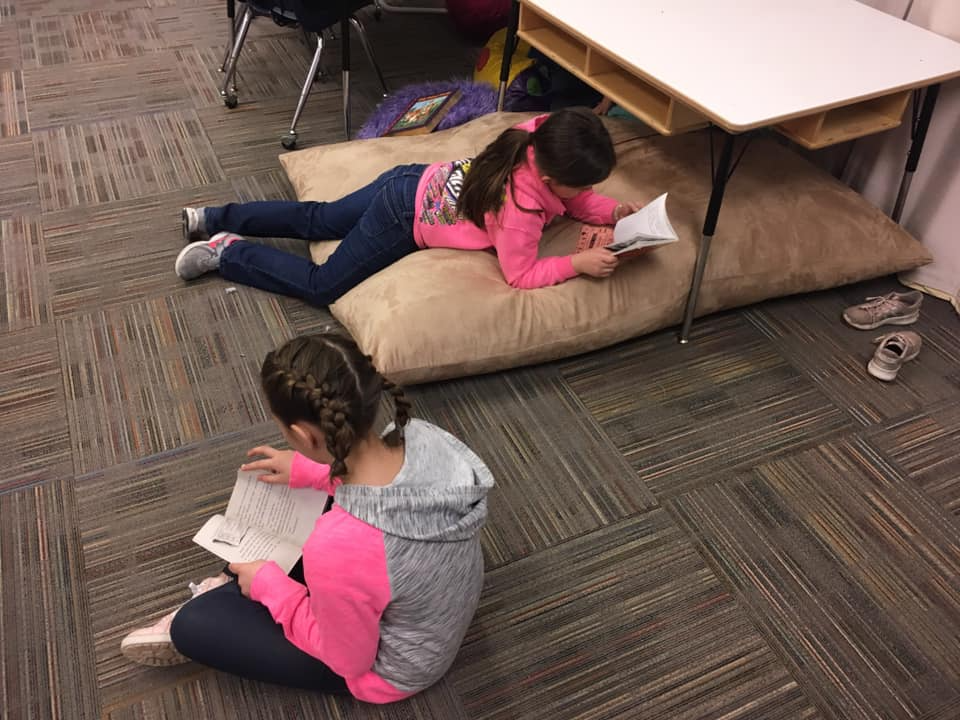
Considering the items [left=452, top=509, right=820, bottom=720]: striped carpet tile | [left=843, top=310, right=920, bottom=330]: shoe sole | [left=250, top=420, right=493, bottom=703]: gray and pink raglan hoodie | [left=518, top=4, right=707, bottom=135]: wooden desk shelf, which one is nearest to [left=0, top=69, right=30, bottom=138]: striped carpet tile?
[left=518, top=4, right=707, bottom=135]: wooden desk shelf

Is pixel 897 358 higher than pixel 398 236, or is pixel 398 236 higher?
pixel 398 236

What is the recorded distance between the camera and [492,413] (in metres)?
1.95

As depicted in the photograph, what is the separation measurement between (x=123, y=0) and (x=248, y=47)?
2.71ft

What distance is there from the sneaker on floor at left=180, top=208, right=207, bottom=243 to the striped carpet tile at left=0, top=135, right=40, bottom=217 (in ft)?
1.80

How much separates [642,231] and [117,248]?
1.56 m

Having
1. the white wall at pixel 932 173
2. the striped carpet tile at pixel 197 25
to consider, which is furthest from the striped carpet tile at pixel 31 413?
the white wall at pixel 932 173

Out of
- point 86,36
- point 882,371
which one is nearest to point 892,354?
point 882,371

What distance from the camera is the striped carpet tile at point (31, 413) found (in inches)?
69.9

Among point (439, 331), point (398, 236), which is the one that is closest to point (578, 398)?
point (439, 331)

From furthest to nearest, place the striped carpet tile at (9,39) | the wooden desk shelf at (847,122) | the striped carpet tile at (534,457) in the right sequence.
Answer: the striped carpet tile at (9,39), the wooden desk shelf at (847,122), the striped carpet tile at (534,457)

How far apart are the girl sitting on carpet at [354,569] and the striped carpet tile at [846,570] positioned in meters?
0.65

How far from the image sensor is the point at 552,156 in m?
1.78

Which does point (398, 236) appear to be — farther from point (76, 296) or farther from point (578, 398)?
point (76, 296)

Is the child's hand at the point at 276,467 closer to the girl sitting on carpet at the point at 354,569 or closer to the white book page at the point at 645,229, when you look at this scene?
the girl sitting on carpet at the point at 354,569
